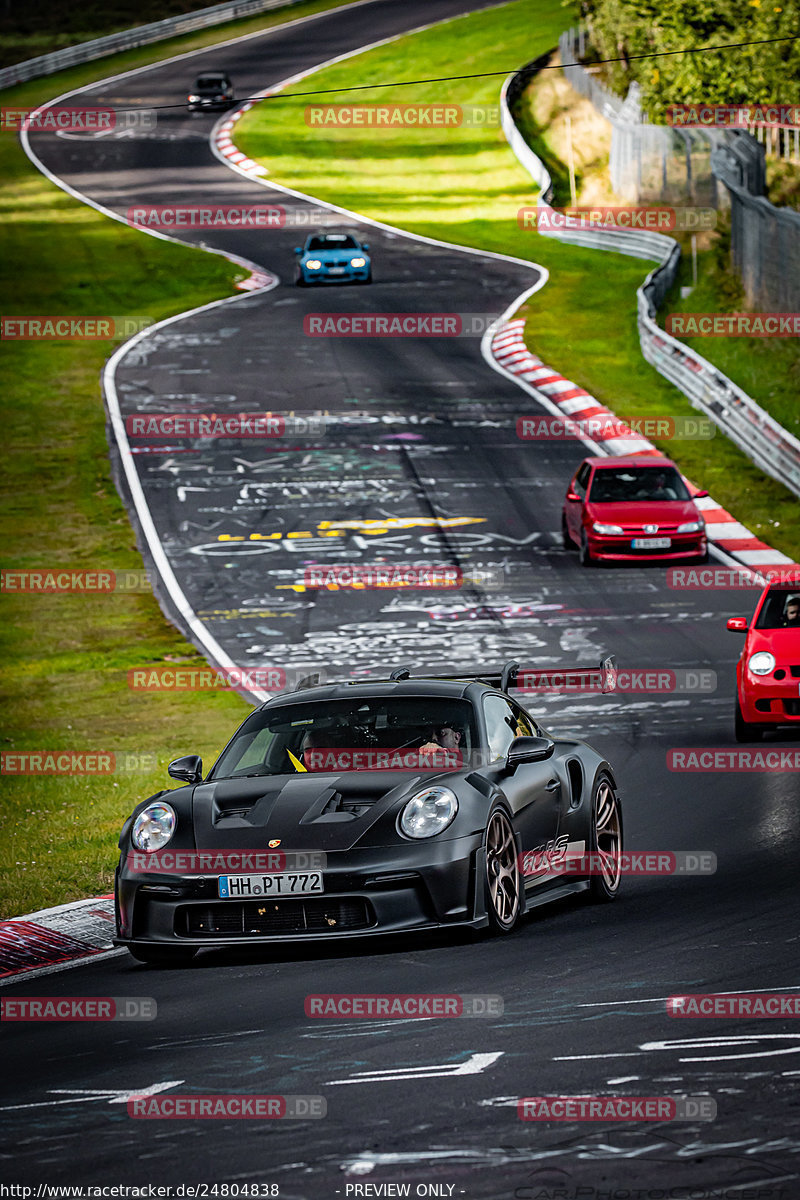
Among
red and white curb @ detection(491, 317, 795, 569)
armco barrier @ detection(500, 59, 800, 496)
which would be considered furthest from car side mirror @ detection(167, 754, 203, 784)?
armco barrier @ detection(500, 59, 800, 496)

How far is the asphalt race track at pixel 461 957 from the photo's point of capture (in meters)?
5.70

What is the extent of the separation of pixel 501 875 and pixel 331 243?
127ft

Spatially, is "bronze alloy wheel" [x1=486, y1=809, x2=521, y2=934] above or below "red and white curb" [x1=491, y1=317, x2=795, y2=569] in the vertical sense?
above

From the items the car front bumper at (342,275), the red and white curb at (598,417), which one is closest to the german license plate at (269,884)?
the red and white curb at (598,417)

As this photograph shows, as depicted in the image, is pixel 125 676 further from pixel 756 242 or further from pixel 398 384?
pixel 756 242

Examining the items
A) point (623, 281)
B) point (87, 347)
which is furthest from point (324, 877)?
point (623, 281)

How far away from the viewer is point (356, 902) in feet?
28.4

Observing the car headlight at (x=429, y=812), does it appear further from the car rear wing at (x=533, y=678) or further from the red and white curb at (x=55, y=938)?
the red and white curb at (x=55, y=938)

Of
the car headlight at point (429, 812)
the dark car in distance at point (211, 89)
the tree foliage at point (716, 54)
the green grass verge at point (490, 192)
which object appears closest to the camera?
the car headlight at point (429, 812)

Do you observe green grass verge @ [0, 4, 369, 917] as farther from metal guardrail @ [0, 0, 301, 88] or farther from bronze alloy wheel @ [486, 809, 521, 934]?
metal guardrail @ [0, 0, 301, 88]

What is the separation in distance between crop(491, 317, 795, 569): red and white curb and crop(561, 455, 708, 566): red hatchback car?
2.61 ft

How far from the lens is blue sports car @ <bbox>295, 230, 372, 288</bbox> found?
4622 cm

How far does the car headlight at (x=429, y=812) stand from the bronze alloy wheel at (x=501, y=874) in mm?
234

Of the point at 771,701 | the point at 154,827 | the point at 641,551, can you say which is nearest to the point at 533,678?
the point at 154,827
